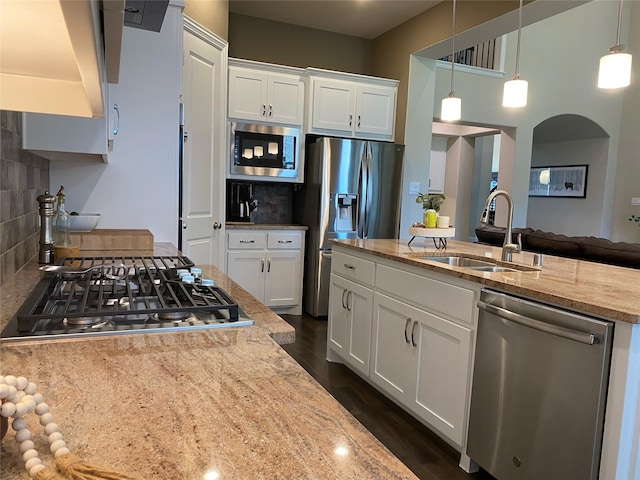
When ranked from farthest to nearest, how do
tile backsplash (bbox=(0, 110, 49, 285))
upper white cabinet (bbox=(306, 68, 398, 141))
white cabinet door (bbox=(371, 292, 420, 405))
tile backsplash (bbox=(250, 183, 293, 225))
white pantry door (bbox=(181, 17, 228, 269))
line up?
1. tile backsplash (bbox=(250, 183, 293, 225))
2. upper white cabinet (bbox=(306, 68, 398, 141))
3. white pantry door (bbox=(181, 17, 228, 269))
4. white cabinet door (bbox=(371, 292, 420, 405))
5. tile backsplash (bbox=(0, 110, 49, 285))

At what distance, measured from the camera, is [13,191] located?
152 cm

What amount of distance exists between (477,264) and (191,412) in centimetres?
224

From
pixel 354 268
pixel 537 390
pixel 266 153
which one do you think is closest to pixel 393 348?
pixel 354 268

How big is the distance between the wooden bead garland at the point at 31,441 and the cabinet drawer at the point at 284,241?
3876mm

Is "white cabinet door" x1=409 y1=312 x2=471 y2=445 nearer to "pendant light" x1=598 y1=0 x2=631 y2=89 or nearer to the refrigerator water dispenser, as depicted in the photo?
"pendant light" x1=598 y1=0 x2=631 y2=89

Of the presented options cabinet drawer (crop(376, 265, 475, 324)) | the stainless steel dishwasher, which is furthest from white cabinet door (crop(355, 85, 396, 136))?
the stainless steel dishwasher

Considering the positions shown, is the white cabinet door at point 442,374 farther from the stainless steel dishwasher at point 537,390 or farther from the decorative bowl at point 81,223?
the decorative bowl at point 81,223

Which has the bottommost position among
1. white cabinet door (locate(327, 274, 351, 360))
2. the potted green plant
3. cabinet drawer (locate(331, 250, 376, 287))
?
white cabinet door (locate(327, 274, 351, 360))

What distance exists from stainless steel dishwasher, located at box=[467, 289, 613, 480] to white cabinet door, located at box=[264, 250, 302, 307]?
2.72 meters

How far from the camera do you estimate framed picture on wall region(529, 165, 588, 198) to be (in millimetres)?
7758

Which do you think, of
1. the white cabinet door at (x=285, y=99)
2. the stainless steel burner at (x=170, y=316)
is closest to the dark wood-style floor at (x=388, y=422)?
the stainless steel burner at (x=170, y=316)

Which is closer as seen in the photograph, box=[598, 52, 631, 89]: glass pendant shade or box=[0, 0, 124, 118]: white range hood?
box=[0, 0, 124, 118]: white range hood

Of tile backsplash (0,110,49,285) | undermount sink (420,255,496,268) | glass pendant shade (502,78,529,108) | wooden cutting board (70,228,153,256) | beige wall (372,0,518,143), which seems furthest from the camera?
beige wall (372,0,518,143)

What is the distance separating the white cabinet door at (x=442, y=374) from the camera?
2109mm
